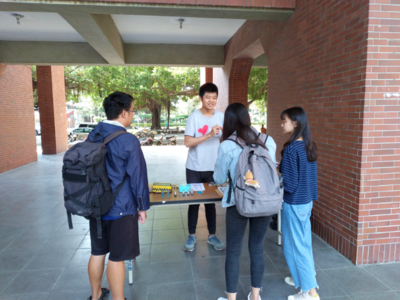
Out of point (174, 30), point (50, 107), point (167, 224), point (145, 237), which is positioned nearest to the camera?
point (145, 237)

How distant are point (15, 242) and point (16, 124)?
6.91m

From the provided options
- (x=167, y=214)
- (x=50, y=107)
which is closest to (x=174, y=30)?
(x=167, y=214)

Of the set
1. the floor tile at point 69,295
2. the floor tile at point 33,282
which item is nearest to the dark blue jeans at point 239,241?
the floor tile at point 69,295

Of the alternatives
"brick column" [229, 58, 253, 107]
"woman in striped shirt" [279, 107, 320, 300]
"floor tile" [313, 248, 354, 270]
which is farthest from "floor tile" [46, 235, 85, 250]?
"brick column" [229, 58, 253, 107]

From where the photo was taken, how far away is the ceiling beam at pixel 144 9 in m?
3.89

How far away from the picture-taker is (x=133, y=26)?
6605mm

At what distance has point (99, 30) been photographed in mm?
5266

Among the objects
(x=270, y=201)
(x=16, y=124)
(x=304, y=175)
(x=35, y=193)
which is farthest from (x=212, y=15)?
(x=16, y=124)

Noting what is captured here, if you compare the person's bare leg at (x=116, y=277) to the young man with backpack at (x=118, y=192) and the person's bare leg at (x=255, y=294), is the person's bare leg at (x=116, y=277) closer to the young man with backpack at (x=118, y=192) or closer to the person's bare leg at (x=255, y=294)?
the young man with backpack at (x=118, y=192)

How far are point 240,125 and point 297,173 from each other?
2.10 feet

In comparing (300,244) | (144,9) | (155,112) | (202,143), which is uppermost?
(144,9)

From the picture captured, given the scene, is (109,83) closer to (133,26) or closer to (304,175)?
(133,26)

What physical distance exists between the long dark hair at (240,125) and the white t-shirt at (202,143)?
0.96m

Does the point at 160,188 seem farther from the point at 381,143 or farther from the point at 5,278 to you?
the point at 381,143
